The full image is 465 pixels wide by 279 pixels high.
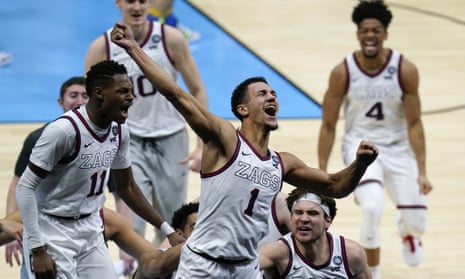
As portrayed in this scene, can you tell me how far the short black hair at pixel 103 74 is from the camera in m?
5.98

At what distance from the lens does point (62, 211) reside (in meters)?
6.09

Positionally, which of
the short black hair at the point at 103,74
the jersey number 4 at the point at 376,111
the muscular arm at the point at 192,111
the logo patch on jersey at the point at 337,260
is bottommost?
the logo patch on jersey at the point at 337,260

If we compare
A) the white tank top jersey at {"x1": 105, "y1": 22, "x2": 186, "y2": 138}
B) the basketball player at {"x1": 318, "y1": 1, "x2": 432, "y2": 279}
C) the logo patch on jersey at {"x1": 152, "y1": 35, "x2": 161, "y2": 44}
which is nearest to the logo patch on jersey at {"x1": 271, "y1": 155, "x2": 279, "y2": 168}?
the white tank top jersey at {"x1": 105, "y1": 22, "x2": 186, "y2": 138}

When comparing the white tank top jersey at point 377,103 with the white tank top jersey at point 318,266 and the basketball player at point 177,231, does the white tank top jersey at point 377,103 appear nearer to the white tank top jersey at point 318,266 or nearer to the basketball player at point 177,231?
the white tank top jersey at point 318,266

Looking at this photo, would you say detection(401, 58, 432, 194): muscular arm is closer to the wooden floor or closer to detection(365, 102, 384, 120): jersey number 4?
detection(365, 102, 384, 120): jersey number 4

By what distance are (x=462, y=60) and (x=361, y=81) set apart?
6.17m

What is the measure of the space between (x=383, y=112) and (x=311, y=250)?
2.16 m

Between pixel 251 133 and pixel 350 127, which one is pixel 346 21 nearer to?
pixel 350 127

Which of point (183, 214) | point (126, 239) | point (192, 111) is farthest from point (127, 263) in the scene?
point (192, 111)

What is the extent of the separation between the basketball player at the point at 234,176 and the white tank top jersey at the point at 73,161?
58 centimetres

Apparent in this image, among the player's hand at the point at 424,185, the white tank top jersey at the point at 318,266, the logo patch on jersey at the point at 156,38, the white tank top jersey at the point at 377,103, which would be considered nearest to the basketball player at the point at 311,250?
the white tank top jersey at the point at 318,266

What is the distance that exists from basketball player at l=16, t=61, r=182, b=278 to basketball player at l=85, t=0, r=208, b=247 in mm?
1581

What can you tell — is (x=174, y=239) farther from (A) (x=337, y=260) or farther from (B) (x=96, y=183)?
(A) (x=337, y=260)

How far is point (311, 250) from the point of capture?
6.64 m
